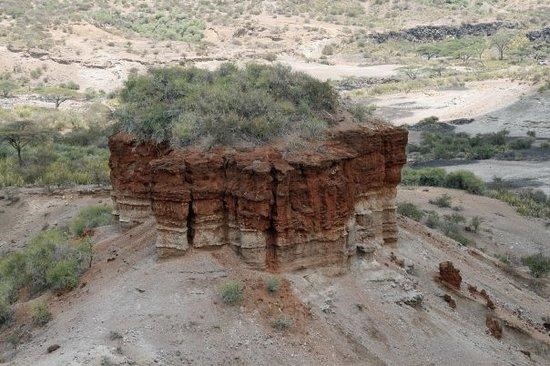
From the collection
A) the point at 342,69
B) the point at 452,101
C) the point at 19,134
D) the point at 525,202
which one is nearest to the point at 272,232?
the point at 525,202

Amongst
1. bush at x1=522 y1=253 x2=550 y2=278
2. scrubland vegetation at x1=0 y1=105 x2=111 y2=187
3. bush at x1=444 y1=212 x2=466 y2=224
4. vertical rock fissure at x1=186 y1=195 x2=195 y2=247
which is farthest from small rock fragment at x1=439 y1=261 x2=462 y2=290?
scrubland vegetation at x1=0 y1=105 x2=111 y2=187

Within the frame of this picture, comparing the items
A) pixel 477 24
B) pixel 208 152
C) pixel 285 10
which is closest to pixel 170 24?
pixel 285 10

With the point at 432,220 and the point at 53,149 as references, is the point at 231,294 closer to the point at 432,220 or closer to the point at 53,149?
the point at 432,220

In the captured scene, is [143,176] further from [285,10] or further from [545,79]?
[285,10]

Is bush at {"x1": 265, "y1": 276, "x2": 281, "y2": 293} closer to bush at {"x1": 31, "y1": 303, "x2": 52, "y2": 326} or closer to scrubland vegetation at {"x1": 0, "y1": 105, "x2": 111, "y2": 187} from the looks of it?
bush at {"x1": 31, "y1": 303, "x2": 52, "y2": 326}

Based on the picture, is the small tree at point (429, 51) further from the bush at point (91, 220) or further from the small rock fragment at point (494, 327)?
the small rock fragment at point (494, 327)
